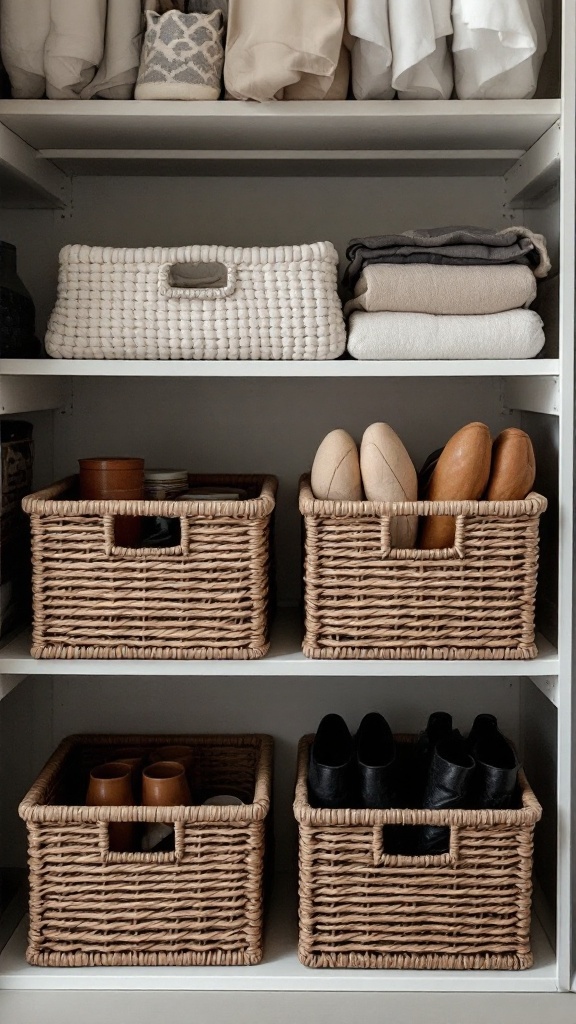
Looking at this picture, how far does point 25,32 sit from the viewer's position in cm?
Answer: 142

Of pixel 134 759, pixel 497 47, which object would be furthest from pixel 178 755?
pixel 497 47

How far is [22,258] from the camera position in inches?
69.3

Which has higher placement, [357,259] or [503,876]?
[357,259]

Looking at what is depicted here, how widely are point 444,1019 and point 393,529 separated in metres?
0.69

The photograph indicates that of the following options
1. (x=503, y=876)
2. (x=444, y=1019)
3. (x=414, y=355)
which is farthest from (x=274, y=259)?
(x=444, y=1019)

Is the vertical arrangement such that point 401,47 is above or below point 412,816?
above

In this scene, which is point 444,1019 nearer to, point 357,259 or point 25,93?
point 357,259

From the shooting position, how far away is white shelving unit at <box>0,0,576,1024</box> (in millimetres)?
1430

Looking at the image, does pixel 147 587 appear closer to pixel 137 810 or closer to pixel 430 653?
pixel 137 810

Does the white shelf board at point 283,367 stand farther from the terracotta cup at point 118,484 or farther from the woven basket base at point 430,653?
the woven basket base at point 430,653

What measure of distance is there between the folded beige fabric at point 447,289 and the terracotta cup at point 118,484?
435 millimetres

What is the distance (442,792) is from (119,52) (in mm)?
1175

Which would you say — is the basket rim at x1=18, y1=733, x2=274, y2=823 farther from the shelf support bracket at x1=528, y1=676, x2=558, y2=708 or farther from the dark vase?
the dark vase

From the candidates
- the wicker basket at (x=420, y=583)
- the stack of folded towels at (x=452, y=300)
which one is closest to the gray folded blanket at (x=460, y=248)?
the stack of folded towels at (x=452, y=300)
